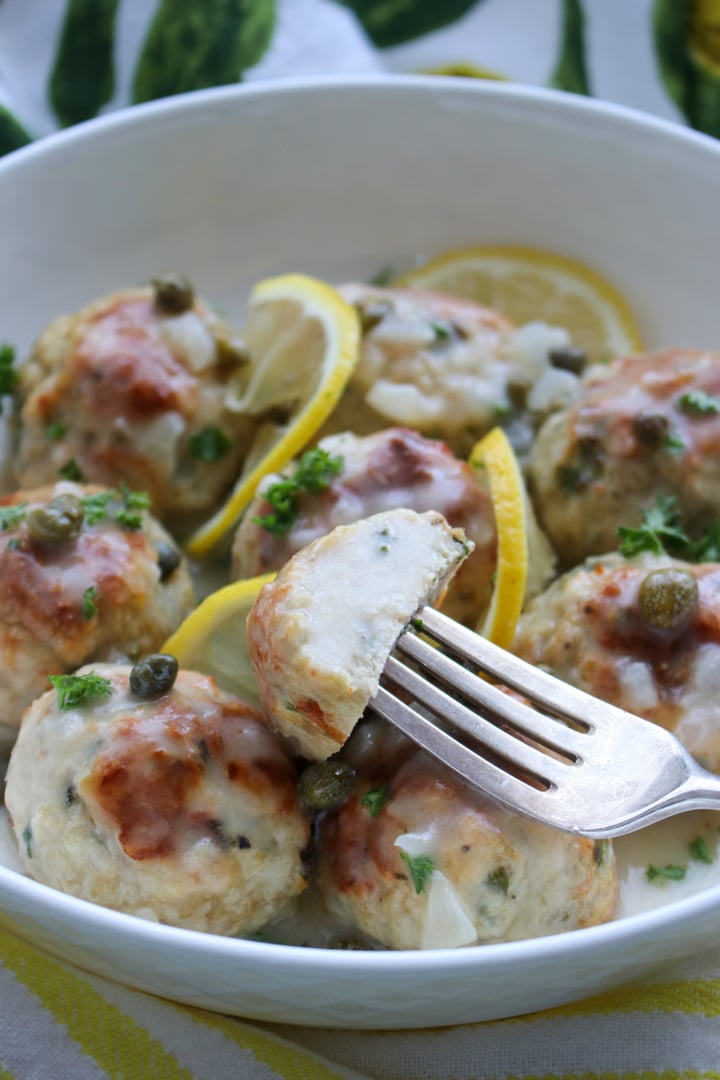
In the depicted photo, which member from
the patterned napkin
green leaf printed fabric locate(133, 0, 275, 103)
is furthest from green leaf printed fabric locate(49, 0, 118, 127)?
green leaf printed fabric locate(133, 0, 275, 103)

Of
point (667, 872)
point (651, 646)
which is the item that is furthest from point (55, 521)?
point (667, 872)

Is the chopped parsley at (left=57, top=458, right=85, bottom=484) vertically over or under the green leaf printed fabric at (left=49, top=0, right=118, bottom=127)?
under

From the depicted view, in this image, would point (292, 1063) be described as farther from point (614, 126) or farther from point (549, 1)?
point (549, 1)

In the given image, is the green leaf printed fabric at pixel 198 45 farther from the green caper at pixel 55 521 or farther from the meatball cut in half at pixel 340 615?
the meatball cut in half at pixel 340 615

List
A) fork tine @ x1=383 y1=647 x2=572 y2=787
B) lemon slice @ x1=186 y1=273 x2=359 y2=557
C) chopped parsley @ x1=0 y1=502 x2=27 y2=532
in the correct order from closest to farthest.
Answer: fork tine @ x1=383 y1=647 x2=572 y2=787 → chopped parsley @ x1=0 y1=502 x2=27 y2=532 → lemon slice @ x1=186 y1=273 x2=359 y2=557

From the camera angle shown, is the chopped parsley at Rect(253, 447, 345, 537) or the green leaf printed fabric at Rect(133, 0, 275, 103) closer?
the chopped parsley at Rect(253, 447, 345, 537)

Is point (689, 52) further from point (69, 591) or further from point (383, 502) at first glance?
point (69, 591)

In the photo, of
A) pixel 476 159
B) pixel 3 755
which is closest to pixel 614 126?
pixel 476 159

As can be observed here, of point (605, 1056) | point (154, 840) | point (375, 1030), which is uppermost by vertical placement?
point (154, 840)

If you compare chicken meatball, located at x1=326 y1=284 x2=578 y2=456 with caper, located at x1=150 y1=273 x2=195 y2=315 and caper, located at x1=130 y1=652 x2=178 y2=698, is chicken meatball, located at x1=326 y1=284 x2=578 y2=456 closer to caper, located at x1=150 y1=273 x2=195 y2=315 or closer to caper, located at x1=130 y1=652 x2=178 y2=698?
caper, located at x1=150 y1=273 x2=195 y2=315
